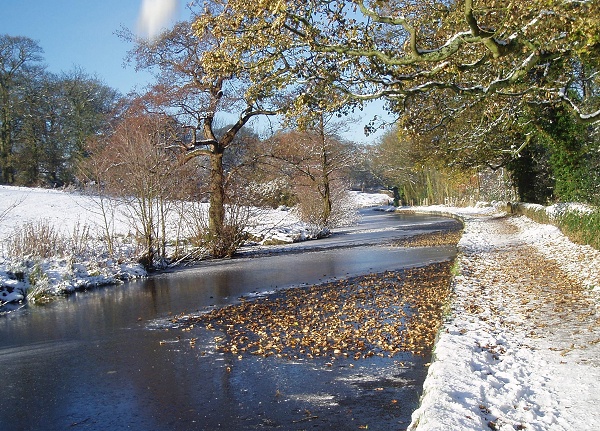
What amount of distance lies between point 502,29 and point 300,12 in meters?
3.15

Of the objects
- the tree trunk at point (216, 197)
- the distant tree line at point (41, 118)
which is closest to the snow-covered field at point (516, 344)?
the tree trunk at point (216, 197)

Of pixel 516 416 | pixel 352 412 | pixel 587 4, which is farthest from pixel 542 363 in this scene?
pixel 587 4

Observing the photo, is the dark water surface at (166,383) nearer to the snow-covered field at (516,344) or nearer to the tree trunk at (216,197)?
the snow-covered field at (516,344)

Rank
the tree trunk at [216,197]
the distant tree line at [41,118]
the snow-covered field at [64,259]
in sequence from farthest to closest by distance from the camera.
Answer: the distant tree line at [41,118] → the tree trunk at [216,197] → the snow-covered field at [64,259]

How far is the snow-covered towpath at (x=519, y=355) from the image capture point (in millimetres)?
3969

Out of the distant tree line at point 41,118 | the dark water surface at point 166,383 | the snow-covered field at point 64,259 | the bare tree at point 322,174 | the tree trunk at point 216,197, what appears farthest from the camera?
the distant tree line at point 41,118

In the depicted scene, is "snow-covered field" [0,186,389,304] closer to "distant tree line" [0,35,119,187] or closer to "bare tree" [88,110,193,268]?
"bare tree" [88,110,193,268]

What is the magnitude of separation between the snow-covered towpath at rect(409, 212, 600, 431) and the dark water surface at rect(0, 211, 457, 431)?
0.56 meters

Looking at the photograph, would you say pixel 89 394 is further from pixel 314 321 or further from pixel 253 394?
pixel 314 321

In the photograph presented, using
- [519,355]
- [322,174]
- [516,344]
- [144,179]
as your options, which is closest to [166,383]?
[519,355]

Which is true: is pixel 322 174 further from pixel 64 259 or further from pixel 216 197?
pixel 64 259

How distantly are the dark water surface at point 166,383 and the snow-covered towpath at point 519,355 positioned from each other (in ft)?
1.82

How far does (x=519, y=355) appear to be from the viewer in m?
5.54

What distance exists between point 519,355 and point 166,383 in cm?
387
